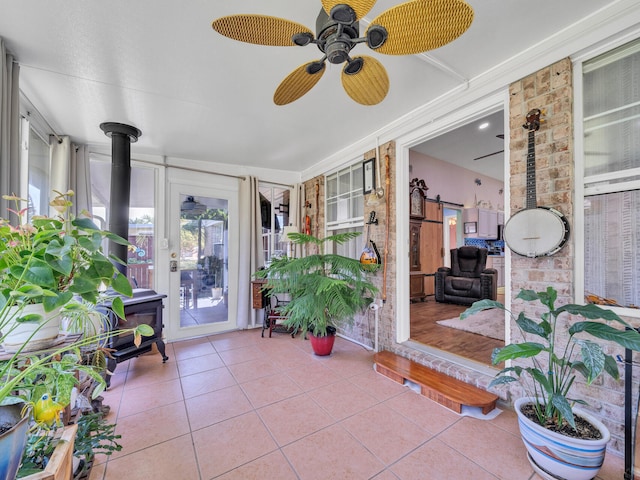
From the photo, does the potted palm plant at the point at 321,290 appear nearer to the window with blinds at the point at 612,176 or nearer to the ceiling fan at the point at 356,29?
the window with blinds at the point at 612,176

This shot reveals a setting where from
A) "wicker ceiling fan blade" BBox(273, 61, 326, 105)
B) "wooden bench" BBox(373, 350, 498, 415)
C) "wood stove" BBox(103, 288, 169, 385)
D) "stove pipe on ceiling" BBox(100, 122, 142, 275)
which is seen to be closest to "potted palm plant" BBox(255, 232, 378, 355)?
"wooden bench" BBox(373, 350, 498, 415)

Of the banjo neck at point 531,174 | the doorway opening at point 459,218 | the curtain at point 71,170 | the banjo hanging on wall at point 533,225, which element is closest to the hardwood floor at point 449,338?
the doorway opening at point 459,218

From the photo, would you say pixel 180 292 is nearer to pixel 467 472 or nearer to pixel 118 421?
pixel 118 421

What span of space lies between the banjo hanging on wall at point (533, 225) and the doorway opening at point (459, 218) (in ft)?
3.74

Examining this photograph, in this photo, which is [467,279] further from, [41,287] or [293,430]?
[41,287]

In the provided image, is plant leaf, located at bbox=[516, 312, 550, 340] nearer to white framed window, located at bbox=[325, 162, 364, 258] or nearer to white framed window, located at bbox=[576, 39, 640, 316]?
white framed window, located at bbox=[576, 39, 640, 316]

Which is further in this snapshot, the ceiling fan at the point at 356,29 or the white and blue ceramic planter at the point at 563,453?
the white and blue ceramic planter at the point at 563,453

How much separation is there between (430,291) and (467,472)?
13.9 ft

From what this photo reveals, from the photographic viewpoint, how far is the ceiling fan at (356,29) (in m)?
0.98

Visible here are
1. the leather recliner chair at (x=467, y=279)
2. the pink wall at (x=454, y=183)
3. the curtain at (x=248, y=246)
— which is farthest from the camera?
the pink wall at (x=454, y=183)

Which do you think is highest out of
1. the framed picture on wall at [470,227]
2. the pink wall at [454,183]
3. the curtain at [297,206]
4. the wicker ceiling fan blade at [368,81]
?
the pink wall at [454,183]

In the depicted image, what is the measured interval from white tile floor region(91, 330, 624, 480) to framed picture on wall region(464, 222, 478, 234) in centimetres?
445

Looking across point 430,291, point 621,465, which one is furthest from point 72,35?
point 430,291

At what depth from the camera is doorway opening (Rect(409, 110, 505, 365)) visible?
3132 mm
